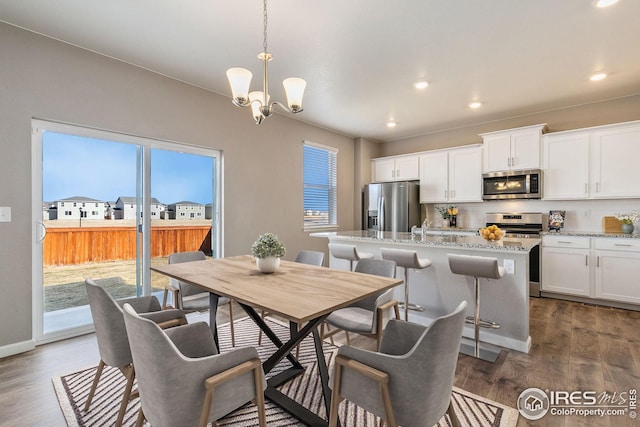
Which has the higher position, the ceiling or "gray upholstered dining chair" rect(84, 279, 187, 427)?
the ceiling

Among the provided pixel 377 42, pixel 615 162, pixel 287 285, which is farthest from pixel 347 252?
pixel 615 162

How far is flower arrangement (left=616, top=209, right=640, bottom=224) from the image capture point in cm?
389

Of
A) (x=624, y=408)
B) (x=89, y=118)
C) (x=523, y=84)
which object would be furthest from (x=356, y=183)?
(x=624, y=408)

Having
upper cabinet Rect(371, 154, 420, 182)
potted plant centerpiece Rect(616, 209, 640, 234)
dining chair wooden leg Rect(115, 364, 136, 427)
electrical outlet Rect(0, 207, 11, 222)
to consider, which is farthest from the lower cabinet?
electrical outlet Rect(0, 207, 11, 222)

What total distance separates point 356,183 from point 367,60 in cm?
331

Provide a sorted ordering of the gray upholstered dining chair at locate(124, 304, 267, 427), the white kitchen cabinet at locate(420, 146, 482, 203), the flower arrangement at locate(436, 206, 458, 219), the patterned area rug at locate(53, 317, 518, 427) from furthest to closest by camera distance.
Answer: the flower arrangement at locate(436, 206, 458, 219), the white kitchen cabinet at locate(420, 146, 482, 203), the patterned area rug at locate(53, 317, 518, 427), the gray upholstered dining chair at locate(124, 304, 267, 427)

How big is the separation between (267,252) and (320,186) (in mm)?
3494

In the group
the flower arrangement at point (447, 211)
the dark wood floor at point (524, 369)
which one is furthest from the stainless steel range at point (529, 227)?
the dark wood floor at point (524, 369)

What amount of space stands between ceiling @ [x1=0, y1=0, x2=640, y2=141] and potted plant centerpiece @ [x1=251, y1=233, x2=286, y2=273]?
1.75 m

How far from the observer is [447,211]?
5598 millimetres

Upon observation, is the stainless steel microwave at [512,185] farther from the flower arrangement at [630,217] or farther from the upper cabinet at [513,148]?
the flower arrangement at [630,217]

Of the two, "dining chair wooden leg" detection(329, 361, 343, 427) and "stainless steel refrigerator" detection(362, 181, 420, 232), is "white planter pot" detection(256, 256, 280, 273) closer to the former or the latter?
"dining chair wooden leg" detection(329, 361, 343, 427)

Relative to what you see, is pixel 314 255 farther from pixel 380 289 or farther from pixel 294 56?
pixel 294 56

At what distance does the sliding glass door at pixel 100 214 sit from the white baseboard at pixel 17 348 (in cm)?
11
